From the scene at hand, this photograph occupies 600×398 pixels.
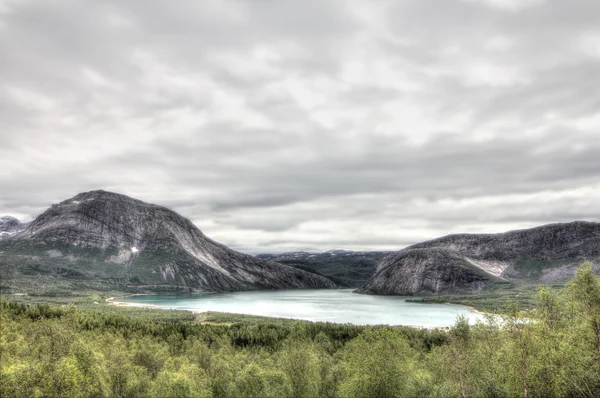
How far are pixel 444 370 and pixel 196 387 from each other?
3895 cm

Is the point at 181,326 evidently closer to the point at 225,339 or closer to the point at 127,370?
the point at 225,339

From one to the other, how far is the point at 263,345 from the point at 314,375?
55256 mm

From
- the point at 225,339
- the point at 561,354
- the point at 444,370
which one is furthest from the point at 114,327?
the point at 561,354

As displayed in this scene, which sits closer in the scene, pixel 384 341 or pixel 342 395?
pixel 342 395

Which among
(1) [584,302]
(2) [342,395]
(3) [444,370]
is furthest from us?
(3) [444,370]

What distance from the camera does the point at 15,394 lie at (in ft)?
155

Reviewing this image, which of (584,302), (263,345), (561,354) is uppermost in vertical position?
(584,302)

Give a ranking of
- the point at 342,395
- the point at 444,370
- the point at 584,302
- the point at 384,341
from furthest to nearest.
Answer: the point at 384,341 < the point at 444,370 < the point at 342,395 < the point at 584,302

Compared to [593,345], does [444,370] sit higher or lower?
lower

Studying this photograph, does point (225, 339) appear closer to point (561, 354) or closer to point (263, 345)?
point (263, 345)

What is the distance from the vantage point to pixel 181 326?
460 feet

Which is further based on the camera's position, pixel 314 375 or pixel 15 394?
pixel 314 375

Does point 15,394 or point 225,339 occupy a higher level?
point 15,394

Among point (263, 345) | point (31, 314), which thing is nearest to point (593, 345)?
point (263, 345)
